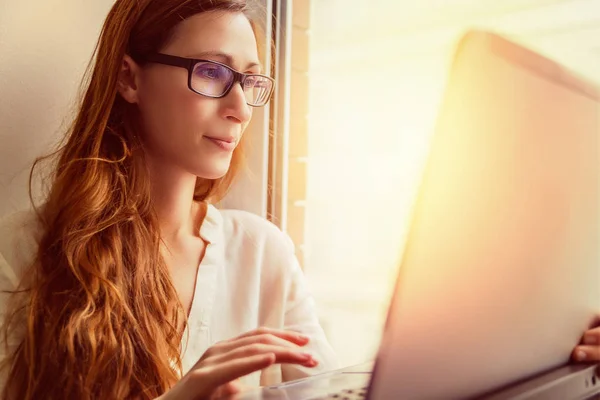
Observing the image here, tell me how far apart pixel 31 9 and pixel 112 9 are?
0.14 metres

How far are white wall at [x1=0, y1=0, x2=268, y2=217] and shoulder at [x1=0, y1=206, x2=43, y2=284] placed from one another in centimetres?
7

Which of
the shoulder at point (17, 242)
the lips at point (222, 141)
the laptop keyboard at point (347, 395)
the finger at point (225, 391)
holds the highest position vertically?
the lips at point (222, 141)

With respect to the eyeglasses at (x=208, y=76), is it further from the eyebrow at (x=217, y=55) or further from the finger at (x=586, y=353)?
the finger at (x=586, y=353)

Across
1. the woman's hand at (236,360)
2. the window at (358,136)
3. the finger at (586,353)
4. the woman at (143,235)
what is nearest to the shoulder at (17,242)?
the woman at (143,235)

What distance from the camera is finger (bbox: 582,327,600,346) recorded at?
0.69 metres

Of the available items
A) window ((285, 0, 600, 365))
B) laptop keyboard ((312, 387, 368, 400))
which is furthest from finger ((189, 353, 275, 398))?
window ((285, 0, 600, 365))

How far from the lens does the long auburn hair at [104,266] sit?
35.5 inches

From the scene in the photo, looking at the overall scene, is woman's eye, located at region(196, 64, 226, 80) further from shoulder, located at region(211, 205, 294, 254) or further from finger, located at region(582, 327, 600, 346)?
finger, located at region(582, 327, 600, 346)

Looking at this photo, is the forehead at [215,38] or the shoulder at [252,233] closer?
the forehead at [215,38]

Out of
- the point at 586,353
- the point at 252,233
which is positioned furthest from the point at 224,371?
the point at 252,233

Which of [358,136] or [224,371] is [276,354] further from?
[358,136]

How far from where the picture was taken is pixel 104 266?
968 mm

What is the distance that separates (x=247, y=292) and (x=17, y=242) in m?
0.44

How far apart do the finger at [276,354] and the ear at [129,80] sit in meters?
0.60
